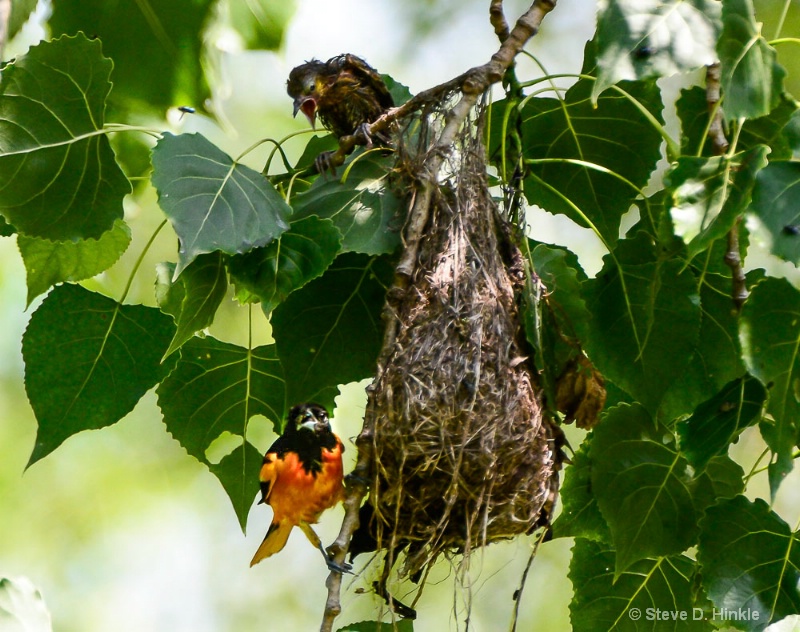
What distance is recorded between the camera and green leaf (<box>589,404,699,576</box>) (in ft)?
7.93

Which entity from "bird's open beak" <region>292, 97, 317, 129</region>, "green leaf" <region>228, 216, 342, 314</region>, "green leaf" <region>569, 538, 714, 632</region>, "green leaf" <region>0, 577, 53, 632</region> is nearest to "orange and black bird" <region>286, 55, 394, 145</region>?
"bird's open beak" <region>292, 97, 317, 129</region>

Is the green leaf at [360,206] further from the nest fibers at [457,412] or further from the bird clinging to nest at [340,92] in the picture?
the bird clinging to nest at [340,92]

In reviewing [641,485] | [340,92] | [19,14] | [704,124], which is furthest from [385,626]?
[340,92]

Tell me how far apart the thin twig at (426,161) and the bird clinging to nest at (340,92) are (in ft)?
3.08

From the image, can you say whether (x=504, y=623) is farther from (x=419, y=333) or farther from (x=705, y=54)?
(x=705, y=54)

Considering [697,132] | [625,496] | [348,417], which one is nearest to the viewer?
[625,496]

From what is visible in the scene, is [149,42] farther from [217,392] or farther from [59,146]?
[217,392]

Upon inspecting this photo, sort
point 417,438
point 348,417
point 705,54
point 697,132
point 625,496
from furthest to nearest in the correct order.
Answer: point 348,417 < point 697,132 < point 625,496 < point 417,438 < point 705,54

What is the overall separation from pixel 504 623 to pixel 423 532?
370 centimetres

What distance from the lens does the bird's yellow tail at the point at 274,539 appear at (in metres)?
3.10

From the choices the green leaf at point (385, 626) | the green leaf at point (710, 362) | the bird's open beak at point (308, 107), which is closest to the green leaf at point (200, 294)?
the green leaf at point (385, 626)

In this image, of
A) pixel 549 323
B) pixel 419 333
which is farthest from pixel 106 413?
pixel 549 323

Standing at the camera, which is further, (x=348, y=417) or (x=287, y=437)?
(x=348, y=417)

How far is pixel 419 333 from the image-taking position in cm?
233
